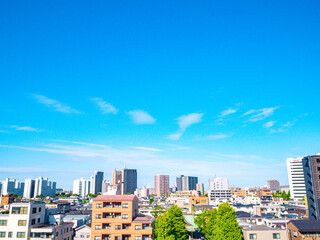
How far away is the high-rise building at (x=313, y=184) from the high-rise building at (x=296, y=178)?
371ft

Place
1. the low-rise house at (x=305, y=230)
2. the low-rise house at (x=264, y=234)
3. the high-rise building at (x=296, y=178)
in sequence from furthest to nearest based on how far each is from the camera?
the high-rise building at (x=296, y=178)
the low-rise house at (x=264, y=234)
the low-rise house at (x=305, y=230)

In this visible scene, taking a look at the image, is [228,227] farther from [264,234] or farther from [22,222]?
[22,222]

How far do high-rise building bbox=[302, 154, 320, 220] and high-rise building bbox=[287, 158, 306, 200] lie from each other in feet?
371

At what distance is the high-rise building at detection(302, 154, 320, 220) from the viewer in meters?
64.6

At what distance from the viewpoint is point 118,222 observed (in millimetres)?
49344

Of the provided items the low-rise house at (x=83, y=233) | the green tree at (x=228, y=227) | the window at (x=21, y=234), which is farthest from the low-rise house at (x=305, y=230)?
the window at (x=21, y=234)

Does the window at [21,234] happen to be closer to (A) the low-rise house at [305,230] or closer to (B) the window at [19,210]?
(B) the window at [19,210]

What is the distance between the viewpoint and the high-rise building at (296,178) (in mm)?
165000

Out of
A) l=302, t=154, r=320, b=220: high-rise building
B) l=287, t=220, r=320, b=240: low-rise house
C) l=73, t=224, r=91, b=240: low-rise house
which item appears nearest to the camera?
l=287, t=220, r=320, b=240: low-rise house

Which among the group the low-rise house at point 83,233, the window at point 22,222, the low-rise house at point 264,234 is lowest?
the low-rise house at point 83,233

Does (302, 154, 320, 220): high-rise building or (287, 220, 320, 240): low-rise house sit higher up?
(302, 154, 320, 220): high-rise building

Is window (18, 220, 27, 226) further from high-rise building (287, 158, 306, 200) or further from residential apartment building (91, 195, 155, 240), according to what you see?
high-rise building (287, 158, 306, 200)

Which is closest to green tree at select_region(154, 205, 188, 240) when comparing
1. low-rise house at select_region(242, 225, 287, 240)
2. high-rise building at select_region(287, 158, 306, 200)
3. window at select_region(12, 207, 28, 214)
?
low-rise house at select_region(242, 225, 287, 240)

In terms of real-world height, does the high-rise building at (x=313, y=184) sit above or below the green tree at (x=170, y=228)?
above
